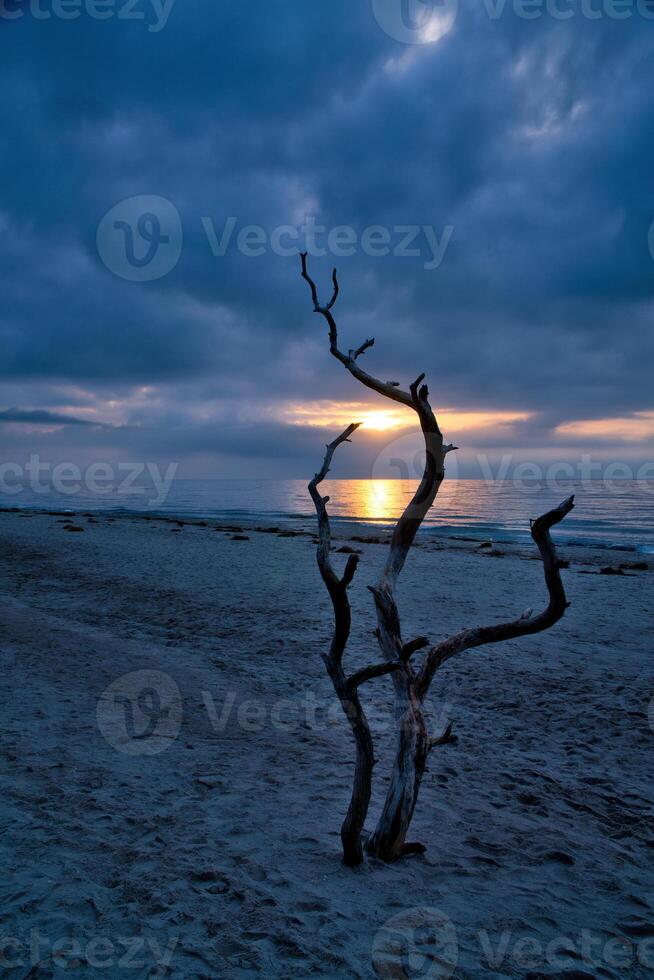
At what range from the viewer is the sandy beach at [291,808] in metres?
3.93

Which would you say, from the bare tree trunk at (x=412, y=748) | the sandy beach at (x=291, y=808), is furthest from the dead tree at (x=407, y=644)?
the sandy beach at (x=291, y=808)

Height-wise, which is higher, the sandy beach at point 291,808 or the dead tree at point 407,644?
the dead tree at point 407,644

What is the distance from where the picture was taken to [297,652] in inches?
457

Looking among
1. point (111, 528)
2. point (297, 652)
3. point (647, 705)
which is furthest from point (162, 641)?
point (111, 528)

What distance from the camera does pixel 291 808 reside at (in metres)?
5.81

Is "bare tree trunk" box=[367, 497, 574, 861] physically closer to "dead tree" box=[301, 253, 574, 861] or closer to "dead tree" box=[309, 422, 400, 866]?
"dead tree" box=[301, 253, 574, 861]

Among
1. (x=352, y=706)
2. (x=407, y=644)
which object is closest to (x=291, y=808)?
(x=352, y=706)

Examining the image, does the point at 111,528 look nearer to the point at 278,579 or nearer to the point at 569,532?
the point at 278,579

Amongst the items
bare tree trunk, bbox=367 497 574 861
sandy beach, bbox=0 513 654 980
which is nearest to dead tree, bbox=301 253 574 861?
bare tree trunk, bbox=367 497 574 861

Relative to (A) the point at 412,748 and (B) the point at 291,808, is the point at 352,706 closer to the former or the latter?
(A) the point at 412,748

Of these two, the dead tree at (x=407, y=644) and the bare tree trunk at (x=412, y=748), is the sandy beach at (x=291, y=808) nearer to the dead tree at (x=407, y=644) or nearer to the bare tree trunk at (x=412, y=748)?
the bare tree trunk at (x=412, y=748)

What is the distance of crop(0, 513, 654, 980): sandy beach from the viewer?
155 inches

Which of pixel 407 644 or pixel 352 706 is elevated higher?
pixel 407 644

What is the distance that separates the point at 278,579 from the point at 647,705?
1229 centimetres
